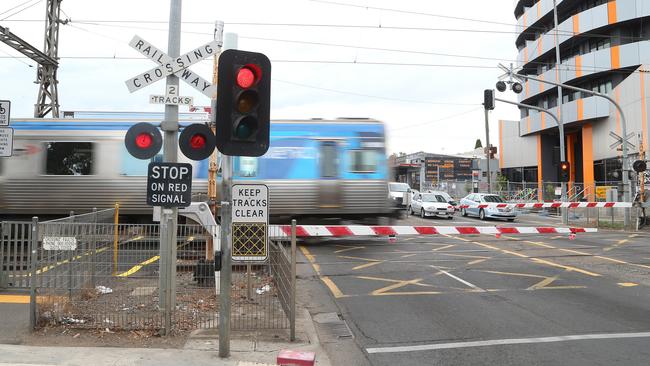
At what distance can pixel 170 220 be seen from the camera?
6.39 metres

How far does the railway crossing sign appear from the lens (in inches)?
246

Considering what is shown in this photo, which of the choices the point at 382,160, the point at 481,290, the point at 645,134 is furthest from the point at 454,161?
the point at 481,290

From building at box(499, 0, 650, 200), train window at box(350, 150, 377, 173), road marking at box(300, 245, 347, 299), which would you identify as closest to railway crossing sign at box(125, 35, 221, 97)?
road marking at box(300, 245, 347, 299)

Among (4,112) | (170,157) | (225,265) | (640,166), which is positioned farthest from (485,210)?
(225,265)

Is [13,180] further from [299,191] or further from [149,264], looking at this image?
[149,264]

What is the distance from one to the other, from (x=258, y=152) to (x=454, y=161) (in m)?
77.6

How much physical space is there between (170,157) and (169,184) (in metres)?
0.68

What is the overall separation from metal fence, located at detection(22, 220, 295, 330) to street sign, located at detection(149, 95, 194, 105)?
1677 mm

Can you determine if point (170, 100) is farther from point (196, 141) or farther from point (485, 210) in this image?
point (485, 210)

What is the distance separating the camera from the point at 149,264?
6.45 m

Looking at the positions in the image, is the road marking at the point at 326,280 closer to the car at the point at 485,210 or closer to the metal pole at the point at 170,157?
the metal pole at the point at 170,157

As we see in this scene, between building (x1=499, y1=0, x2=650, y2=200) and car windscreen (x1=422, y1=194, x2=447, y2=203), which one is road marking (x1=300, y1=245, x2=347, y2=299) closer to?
car windscreen (x1=422, y1=194, x2=447, y2=203)

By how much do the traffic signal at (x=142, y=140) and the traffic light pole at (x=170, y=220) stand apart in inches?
9.0

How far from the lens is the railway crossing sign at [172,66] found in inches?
246
